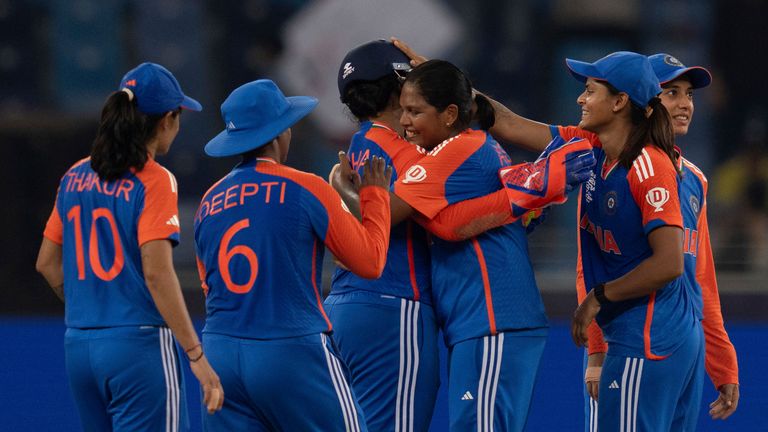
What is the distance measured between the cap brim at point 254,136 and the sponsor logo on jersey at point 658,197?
3.59 feet

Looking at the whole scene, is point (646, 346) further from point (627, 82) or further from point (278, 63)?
point (278, 63)

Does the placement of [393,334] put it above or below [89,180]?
below

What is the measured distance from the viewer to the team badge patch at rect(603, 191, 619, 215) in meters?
3.71

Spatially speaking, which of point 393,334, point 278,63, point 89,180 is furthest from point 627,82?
point 278,63

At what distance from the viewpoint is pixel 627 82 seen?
12.2 ft

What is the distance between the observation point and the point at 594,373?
3939 mm

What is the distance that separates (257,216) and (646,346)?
1.30 m

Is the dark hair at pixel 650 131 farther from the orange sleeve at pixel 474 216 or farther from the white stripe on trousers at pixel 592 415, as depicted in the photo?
the white stripe on trousers at pixel 592 415

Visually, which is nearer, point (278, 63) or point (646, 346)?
point (646, 346)

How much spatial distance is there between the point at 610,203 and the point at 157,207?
1424mm

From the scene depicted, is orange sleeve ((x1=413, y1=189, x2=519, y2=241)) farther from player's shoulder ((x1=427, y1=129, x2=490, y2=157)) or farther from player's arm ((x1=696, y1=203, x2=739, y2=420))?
player's arm ((x1=696, y1=203, x2=739, y2=420))

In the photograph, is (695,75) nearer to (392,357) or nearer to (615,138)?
(615,138)

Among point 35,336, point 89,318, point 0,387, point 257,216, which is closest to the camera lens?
point 257,216

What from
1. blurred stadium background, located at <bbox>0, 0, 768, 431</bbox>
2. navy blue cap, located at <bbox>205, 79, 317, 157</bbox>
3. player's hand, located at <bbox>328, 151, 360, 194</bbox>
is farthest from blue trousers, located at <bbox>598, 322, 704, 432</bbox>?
blurred stadium background, located at <bbox>0, 0, 768, 431</bbox>
